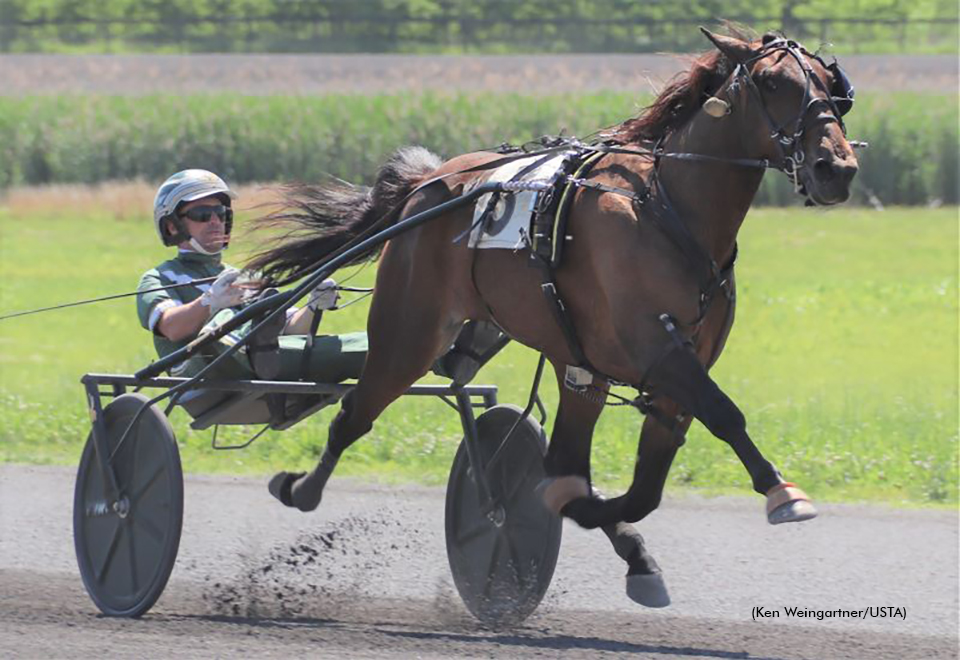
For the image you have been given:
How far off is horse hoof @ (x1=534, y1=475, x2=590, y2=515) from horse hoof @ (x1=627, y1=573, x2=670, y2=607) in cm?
31

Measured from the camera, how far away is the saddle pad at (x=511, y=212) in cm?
531

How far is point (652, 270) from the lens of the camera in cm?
490

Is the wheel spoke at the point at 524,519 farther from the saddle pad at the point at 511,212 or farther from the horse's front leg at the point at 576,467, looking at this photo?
the saddle pad at the point at 511,212

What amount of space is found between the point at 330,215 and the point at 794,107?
2191 millimetres

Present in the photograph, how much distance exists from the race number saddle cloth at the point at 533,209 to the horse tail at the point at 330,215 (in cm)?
67

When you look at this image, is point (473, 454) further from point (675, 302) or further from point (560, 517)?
point (675, 302)

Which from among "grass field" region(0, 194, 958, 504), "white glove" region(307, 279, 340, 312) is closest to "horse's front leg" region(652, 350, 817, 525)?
"white glove" region(307, 279, 340, 312)

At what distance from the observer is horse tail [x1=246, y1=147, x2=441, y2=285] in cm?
625

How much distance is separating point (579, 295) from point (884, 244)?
13943 millimetres

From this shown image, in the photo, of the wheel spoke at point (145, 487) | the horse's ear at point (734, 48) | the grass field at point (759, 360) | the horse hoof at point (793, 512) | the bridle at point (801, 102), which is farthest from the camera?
the grass field at point (759, 360)

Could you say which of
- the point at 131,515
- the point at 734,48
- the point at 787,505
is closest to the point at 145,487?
the point at 131,515

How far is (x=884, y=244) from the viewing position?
1850 centimetres

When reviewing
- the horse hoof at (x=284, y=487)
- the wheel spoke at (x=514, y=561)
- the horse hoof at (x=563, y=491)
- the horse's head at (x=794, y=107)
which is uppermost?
the horse's head at (x=794, y=107)

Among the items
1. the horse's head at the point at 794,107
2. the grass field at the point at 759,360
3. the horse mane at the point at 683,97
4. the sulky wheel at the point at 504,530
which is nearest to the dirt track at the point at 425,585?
the sulky wheel at the point at 504,530
